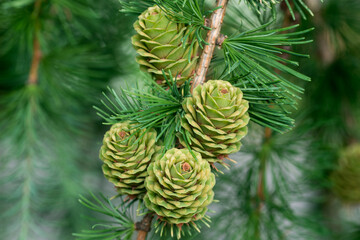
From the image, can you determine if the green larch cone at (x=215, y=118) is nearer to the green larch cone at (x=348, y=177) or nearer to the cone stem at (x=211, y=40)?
the cone stem at (x=211, y=40)

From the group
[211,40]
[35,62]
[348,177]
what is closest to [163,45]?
[211,40]

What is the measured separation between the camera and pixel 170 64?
23 centimetres

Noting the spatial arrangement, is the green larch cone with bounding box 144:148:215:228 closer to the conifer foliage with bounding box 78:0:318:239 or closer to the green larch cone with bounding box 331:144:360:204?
the conifer foliage with bounding box 78:0:318:239

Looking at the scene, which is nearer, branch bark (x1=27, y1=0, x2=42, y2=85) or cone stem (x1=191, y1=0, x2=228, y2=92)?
cone stem (x1=191, y1=0, x2=228, y2=92)

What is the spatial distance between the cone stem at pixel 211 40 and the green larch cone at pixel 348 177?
372 millimetres

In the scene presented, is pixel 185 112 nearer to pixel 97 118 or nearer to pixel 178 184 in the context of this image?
pixel 178 184

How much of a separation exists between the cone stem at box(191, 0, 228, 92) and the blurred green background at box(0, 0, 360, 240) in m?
0.17

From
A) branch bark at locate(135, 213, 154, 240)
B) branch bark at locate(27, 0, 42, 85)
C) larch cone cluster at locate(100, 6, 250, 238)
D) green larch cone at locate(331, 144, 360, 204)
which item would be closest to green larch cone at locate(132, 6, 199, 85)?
larch cone cluster at locate(100, 6, 250, 238)

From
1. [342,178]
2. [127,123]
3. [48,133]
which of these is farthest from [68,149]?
[342,178]

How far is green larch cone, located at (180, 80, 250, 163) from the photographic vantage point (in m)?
0.21

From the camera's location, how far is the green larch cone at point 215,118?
207mm

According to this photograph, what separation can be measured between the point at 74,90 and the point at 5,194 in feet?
0.60

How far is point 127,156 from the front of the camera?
0.22 metres

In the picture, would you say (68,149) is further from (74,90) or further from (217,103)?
(217,103)
